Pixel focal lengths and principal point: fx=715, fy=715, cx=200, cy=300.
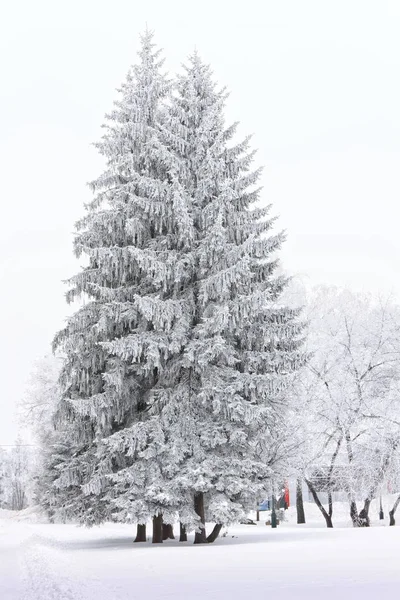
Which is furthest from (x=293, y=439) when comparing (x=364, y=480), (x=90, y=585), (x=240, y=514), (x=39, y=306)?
(x=39, y=306)

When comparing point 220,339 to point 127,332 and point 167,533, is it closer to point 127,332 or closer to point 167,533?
point 127,332

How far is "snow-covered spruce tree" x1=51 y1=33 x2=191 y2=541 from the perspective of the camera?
1858 cm

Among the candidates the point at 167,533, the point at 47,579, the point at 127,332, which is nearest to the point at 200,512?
the point at 167,533

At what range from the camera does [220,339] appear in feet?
60.8

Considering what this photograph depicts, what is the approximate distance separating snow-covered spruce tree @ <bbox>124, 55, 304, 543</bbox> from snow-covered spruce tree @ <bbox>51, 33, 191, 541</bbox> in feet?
1.48

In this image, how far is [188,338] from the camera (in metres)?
19.6

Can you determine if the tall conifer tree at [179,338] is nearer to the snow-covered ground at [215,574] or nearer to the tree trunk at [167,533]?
the snow-covered ground at [215,574]

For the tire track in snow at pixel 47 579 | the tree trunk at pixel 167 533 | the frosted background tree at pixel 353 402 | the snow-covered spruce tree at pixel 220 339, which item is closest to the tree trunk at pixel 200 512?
the snow-covered spruce tree at pixel 220 339

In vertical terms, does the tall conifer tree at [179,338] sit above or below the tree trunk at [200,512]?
above

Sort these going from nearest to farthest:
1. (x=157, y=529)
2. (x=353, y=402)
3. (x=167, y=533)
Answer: (x=157, y=529) < (x=167, y=533) < (x=353, y=402)

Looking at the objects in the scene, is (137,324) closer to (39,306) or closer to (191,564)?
(191,564)

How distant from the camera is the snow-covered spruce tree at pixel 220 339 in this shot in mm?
18438

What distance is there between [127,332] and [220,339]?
3.56m

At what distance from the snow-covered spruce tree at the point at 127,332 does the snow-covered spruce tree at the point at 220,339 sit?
45 cm
